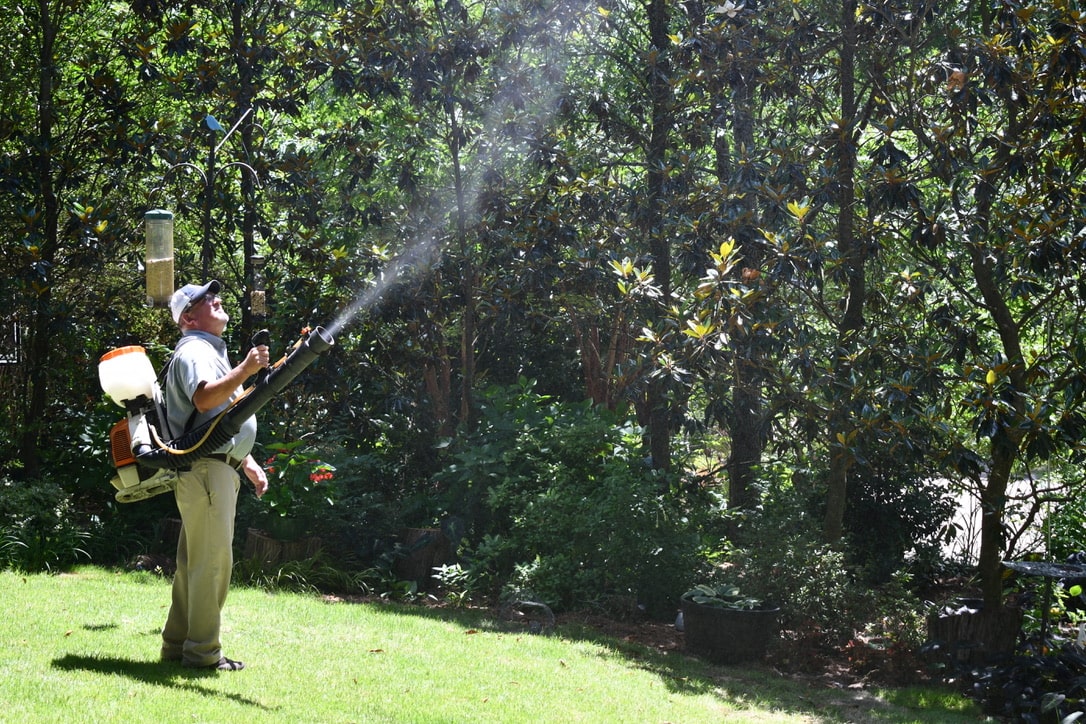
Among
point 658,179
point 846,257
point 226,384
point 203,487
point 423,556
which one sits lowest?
point 423,556

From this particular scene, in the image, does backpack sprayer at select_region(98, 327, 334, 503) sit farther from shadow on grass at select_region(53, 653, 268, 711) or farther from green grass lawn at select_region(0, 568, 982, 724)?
green grass lawn at select_region(0, 568, 982, 724)

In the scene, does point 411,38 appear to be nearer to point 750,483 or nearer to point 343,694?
point 750,483

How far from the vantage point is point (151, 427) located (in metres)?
5.60

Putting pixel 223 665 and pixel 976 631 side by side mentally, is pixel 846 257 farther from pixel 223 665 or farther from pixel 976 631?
pixel 223 665

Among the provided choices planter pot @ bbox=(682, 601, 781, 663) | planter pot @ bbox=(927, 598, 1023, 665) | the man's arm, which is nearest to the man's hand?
the man's arm

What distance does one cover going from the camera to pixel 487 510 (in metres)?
9.87

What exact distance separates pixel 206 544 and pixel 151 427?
0.67 m

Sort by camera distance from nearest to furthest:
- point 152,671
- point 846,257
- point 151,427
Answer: point 152,671 → point 151,427 → point 846,257

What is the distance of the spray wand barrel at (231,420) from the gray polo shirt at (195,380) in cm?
6

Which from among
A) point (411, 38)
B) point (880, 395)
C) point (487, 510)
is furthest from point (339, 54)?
point (880, 395)

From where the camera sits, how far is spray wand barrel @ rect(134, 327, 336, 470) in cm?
502

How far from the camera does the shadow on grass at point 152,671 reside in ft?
17.0

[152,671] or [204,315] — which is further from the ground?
[204,315]

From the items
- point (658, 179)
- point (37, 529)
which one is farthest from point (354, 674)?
point (658, 179)
